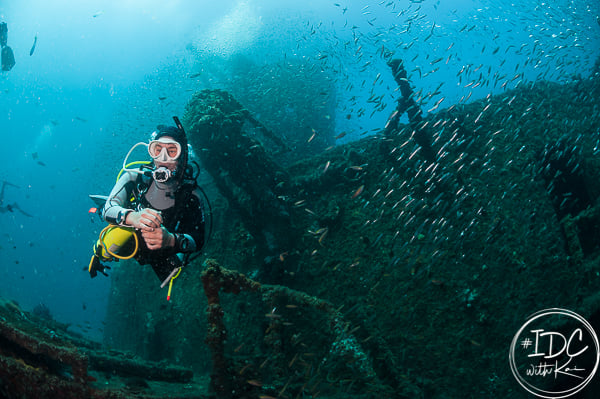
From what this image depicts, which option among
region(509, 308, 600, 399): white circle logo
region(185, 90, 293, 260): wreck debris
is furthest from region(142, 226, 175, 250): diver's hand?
region(509, 308, 600, 399): white circle logo

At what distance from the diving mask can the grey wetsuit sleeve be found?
17.4 inches

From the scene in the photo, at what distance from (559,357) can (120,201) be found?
606 centimetres

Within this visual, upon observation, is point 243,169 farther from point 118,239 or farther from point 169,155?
point 118,239

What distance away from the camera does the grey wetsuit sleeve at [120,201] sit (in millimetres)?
2881

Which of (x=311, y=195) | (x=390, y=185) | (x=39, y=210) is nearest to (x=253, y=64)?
(x=311, y=195)

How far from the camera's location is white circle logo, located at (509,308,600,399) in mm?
3621

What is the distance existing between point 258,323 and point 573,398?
197 inches

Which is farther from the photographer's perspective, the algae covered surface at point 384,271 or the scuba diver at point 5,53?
the scuba diver at point 5,53

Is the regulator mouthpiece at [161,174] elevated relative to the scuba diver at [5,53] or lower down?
lower down

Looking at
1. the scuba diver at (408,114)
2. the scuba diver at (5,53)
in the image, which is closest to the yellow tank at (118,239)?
the scuba diver at (408,114)

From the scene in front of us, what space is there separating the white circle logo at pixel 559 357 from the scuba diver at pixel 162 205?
501 cm

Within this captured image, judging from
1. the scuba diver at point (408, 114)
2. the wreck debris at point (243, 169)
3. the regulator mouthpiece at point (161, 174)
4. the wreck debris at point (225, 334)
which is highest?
the scuba diver at point (408, 114)

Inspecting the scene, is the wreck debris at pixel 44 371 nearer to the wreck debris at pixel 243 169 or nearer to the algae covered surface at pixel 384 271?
the algae covered surface at pixel 384 271

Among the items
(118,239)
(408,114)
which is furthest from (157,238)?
(408,114)
